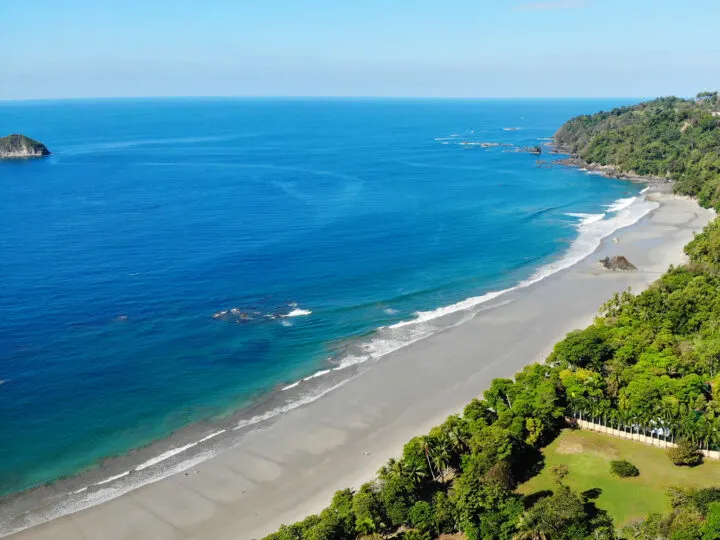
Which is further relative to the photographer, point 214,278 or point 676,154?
point 676,154

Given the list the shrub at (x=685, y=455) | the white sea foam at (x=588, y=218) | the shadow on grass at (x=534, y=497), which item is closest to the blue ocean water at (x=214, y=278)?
the white sea foam at (x=588, y=218)

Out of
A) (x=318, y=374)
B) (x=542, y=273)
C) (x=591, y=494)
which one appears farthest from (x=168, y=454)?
(x=542, y=273)

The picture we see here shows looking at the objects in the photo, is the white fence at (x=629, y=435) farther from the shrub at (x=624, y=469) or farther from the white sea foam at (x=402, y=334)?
the white sea foam at (x=402, y=334)

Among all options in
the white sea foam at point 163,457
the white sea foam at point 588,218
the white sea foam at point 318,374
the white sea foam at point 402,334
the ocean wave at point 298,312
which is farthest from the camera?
the white sea foam at point 588,218

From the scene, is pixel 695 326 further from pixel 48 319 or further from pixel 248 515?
pixel 48 319

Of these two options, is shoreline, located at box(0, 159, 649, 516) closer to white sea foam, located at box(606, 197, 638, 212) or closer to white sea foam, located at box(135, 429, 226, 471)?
white sea foam, located at box(135, 429, 226, 471)

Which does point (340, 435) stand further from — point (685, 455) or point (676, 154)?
point (676, 154)
